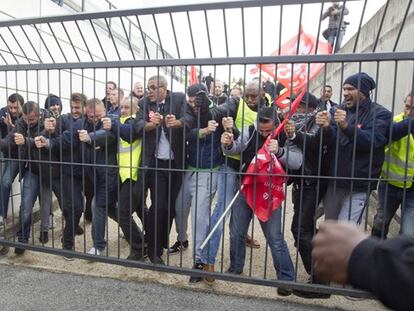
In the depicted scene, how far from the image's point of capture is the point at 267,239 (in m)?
3.17

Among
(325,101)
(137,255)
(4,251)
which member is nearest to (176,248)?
Result: (137,255)

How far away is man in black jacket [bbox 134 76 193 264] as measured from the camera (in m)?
3.44

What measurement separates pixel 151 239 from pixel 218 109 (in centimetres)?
142

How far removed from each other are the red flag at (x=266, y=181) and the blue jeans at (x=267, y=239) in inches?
4.2

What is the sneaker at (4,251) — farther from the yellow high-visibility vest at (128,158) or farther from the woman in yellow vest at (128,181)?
the yellow high-visibility vest at (128,158)

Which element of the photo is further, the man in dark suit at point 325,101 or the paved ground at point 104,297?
the paved ground at point 104,297

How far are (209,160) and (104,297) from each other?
56.7 inches

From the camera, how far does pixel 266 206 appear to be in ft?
10.3

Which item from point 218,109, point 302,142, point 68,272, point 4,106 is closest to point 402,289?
point 302,142

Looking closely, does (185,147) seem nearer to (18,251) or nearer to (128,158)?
(128,158)

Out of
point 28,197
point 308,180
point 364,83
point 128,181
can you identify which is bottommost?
point 28,197

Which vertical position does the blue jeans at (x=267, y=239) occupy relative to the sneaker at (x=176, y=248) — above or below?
above

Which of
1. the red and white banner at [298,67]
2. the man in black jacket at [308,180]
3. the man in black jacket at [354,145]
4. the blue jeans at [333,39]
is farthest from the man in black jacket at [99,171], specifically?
the blue jeans at [333,39]

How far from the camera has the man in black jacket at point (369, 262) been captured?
0.93 metres
